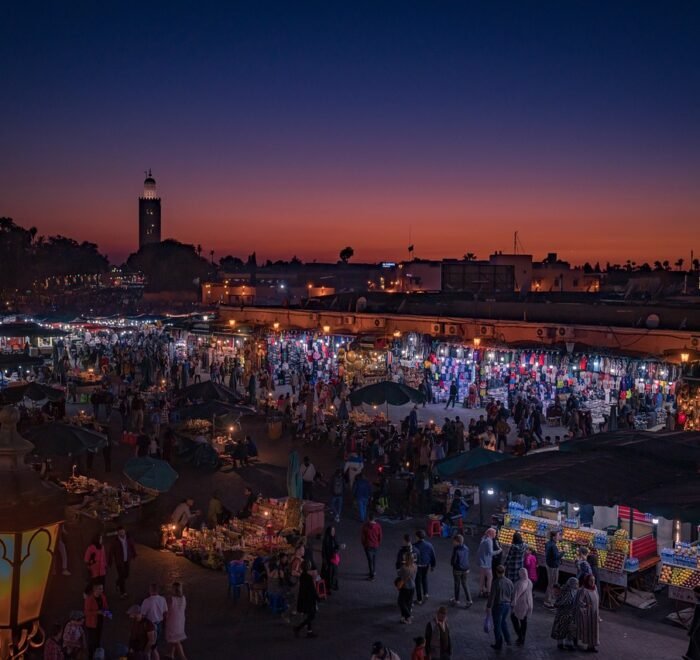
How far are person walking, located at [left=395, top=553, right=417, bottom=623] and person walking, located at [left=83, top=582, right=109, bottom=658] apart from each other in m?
3.46

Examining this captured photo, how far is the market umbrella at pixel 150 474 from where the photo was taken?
13.7 m

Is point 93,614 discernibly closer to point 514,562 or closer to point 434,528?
point 514,562

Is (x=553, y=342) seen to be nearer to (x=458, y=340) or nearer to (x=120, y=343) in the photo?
(x=458, y=340)

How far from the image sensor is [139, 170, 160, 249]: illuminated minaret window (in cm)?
14762

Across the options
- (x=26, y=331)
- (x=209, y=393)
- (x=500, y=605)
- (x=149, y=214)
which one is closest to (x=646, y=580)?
(x=500, y=605)

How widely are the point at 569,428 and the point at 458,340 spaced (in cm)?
657

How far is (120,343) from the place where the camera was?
4194 centimetres

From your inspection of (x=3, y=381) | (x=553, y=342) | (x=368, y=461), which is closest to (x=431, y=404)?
(x=553, y=342)

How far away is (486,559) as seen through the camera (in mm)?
10312

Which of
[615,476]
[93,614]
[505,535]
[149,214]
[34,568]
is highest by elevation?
[149,214]

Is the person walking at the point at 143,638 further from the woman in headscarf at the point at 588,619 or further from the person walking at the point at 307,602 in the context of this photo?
the woman in headscarf at the point at 588,619

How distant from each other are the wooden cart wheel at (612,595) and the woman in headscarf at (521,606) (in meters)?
1.86

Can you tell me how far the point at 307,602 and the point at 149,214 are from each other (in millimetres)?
145710

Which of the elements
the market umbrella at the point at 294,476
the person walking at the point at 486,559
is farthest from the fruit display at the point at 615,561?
the market umbrella at the point at 294,476
